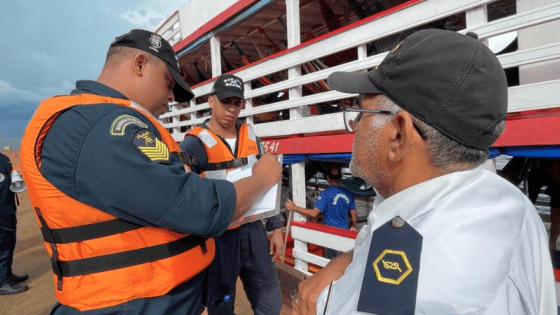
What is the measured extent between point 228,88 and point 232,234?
1.31m

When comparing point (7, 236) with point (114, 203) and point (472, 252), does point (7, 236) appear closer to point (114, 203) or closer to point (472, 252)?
point (114, 203)

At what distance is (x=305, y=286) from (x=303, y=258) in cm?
308

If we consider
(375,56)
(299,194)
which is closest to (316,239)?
(299,194)

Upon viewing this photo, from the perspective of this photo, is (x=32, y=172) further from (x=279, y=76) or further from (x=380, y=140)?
(x=279, y=76)

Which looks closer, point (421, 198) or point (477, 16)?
point (421, 198)

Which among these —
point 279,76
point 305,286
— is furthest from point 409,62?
point 279,76

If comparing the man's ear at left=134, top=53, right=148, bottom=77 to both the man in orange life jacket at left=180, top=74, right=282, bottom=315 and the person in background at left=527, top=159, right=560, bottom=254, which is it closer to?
the man in orange life jacket at left=180, top=74, right=282, bottom=315

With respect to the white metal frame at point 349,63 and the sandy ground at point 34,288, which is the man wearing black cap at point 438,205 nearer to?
the white metal frame at point 349,63

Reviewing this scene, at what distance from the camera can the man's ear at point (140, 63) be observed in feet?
4.71

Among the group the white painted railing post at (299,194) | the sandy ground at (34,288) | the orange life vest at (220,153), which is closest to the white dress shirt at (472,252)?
the orange life vest at (220,153)

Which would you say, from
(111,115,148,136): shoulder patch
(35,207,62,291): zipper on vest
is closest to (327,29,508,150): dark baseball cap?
(111,115,148,136): shoulder patch

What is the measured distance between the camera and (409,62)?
0.85 m

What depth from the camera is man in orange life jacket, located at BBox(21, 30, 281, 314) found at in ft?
3.57

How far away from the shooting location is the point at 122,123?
3.73 ft
